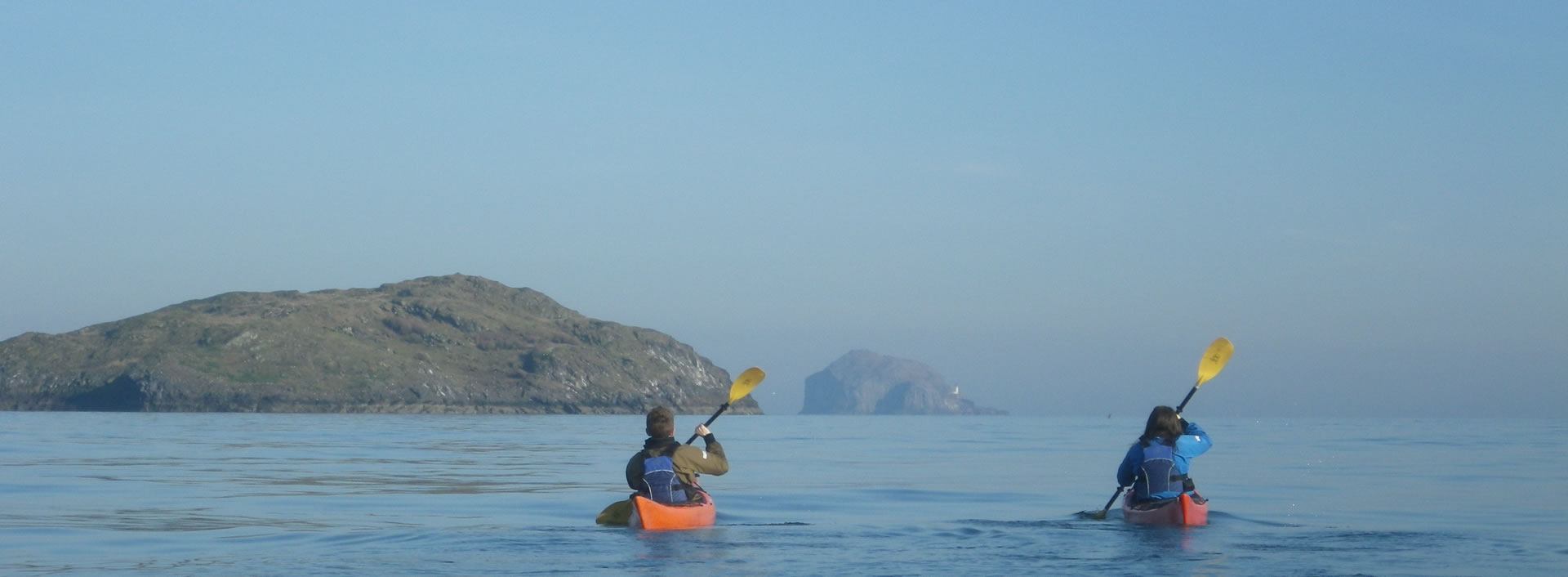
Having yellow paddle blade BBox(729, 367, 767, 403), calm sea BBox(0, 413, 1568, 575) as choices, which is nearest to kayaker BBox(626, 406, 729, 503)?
calm sea BBox(0, 413, 1568, 575)

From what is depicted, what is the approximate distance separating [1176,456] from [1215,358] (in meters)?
6.66

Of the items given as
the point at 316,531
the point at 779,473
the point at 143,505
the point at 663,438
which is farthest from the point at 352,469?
the point at 663,438

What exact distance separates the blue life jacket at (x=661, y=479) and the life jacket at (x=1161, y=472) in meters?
6.30

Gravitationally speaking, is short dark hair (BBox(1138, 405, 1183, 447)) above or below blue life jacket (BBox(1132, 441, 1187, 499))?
above

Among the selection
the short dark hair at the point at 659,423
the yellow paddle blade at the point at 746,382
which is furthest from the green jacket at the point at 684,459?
the yellow paddle blade at the point at 746,382

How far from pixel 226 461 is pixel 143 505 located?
56.8 ft

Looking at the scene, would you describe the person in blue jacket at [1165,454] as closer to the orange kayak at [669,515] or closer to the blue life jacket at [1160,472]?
the blue life jacket at [1160,472]

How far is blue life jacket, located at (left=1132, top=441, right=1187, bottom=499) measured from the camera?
1934 centimetres

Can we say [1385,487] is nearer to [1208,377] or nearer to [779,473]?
[1208,377]

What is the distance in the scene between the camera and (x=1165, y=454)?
19.3 metres

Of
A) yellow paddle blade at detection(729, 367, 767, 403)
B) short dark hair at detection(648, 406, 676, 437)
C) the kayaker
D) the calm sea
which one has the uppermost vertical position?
yellow paddle blade at detection(729, 367, 767, 403)

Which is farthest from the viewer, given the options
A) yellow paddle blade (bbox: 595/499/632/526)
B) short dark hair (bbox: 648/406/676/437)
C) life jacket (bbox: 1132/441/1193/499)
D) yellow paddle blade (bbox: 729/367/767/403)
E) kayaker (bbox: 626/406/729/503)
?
yellow paddle blade (bbox: 729/367/767/403)

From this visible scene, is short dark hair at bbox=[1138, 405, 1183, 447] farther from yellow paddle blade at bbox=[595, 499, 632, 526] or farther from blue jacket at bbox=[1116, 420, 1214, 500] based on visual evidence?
yellow paddle blade at bbox=[595, 499, 632, 526]

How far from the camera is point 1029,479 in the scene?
3525 centimetres
